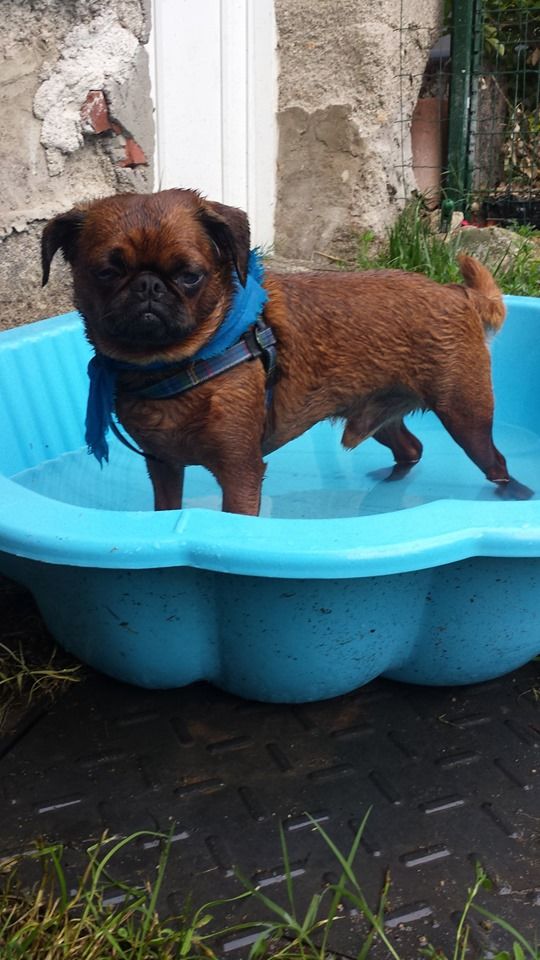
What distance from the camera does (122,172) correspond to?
427 cm

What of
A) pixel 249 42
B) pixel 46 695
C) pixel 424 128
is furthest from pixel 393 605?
pixel 424 128

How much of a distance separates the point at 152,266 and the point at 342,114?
10.9 feet

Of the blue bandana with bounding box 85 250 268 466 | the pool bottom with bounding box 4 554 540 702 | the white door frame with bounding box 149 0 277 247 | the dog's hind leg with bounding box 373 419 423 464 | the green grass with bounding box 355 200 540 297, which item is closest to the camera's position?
the pool bottom with bounding box 4 554 540 702

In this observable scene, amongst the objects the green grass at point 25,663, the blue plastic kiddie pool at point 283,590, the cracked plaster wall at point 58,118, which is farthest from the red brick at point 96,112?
the blue plastic kiddie pool at point 283,590

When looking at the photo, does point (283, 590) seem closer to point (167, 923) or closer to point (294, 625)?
point (294, 625)

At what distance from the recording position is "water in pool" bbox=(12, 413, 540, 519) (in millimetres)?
3291

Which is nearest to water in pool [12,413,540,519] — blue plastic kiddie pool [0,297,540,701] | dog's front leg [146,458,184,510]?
dog's front leg [146,458,184,510]

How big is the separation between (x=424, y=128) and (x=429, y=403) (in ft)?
13.2

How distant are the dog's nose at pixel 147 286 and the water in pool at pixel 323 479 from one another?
1.24 metres

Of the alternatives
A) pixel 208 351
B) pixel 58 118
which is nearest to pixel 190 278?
pixel 208 351

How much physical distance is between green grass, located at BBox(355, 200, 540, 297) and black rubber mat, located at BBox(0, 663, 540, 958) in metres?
2.84

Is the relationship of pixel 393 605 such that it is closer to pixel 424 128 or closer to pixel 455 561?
pixel 455 561

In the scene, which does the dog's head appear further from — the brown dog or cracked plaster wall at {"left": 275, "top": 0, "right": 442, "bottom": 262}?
cracked plaster wall at {"left": 275, "top": 0, "right": 442, "bottom": 262}

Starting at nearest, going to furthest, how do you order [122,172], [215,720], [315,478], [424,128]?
1. [215,720]
2. [315,478]
3. [122,172]
4. [424,128]
